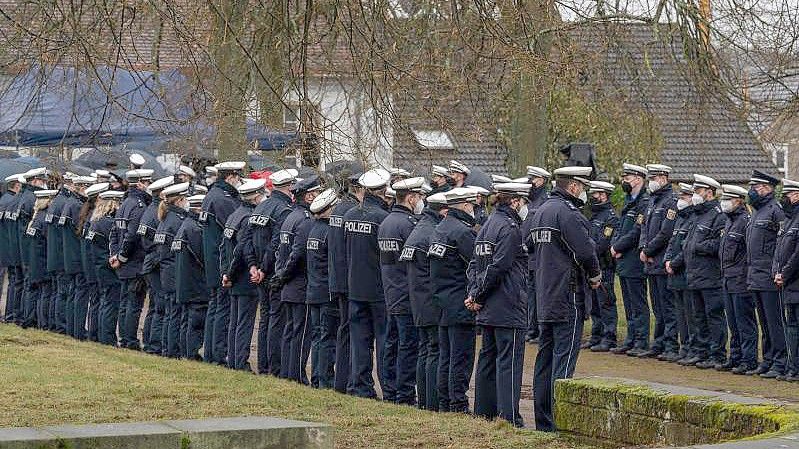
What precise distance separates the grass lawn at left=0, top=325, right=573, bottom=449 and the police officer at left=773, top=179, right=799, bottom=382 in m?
4.53

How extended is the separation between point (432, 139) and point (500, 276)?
132 centimetres

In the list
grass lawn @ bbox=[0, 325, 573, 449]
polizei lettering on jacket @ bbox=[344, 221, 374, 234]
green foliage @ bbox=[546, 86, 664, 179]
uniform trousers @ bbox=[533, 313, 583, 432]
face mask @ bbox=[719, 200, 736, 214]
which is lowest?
grass lawn @ bbox=[0, 325, 573, 449]

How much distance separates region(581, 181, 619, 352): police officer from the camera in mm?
18781

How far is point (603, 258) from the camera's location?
18797mm

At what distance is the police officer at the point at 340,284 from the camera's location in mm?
14594

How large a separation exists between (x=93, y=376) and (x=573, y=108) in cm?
1759

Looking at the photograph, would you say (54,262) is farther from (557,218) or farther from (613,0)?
(557,218)

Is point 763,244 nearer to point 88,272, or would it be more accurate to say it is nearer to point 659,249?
point 659,249

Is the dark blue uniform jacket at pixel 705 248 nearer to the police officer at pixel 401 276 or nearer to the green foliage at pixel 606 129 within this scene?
the police officer at pixel 401 276

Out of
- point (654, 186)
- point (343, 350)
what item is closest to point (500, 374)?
point (343, 350)

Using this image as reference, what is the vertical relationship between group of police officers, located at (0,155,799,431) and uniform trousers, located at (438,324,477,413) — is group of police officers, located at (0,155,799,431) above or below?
above

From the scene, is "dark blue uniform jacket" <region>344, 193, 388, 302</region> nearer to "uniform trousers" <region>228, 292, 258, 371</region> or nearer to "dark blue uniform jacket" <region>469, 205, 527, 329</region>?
"dark blue uniform jacket" <region>469, 205, 527, 329</region>

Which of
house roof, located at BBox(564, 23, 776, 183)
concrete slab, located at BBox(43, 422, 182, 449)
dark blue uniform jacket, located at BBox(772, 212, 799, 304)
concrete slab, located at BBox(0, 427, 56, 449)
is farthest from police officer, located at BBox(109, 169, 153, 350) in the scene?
concrete slab, located at BBox(0, 427, 56, 449)

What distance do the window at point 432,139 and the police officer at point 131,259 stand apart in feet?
23.5
